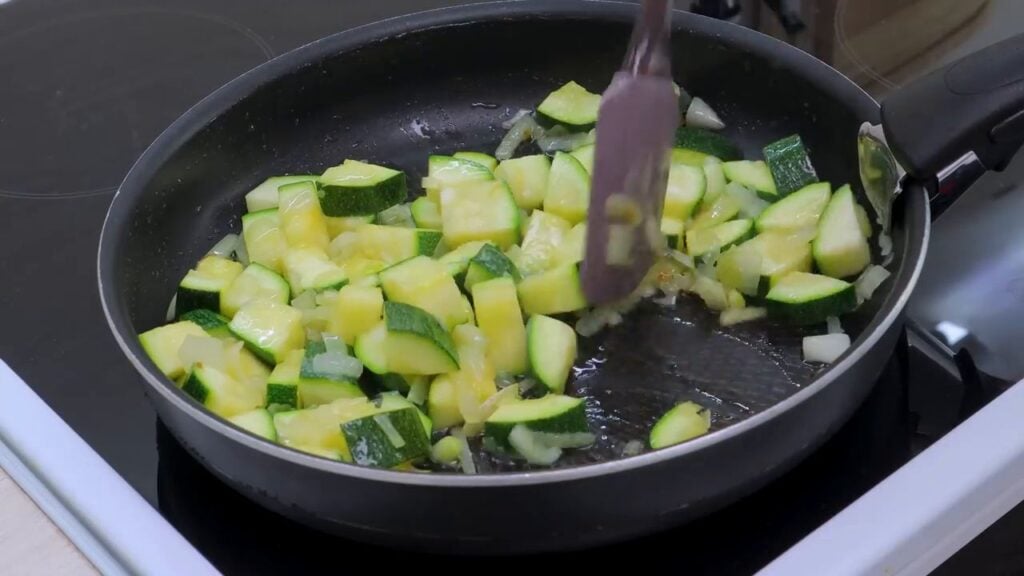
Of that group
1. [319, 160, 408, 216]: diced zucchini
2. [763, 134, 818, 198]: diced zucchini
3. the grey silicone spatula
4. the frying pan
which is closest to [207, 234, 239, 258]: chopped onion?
the frying pan

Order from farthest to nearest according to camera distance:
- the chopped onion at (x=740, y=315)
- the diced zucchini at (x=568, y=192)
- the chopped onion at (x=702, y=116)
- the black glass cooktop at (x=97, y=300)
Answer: the chopped onion at (x=702, y=116) → the diced zucchini at (x=568, y=192) → the chopped onion at (x=740, y=315) → the black glass cooktop at (x=97, y=300)

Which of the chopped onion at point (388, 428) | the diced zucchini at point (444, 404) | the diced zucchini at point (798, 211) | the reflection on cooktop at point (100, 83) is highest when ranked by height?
the reflection on cooktop at point (100, 83)

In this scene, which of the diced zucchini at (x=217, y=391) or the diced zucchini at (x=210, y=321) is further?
the diced zucchini at (x=210, y=321)

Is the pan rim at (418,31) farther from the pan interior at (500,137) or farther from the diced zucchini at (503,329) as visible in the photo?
the diced zucchini at (503,329)

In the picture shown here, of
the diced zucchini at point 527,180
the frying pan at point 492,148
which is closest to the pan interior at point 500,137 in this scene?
the frying pan at point 492,148

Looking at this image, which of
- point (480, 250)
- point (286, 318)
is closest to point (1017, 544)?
point (480, 250)

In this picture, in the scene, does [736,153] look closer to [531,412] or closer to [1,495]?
[531,412]

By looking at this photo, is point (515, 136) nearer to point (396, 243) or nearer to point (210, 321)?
point (396, 243)
